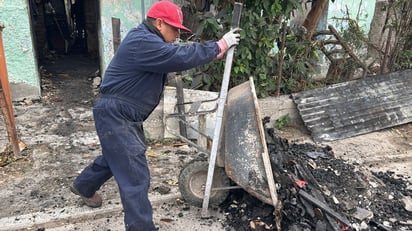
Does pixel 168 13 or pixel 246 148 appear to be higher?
pixel 168 13

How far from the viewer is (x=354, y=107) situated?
5730 millimetres

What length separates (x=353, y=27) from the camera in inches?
250

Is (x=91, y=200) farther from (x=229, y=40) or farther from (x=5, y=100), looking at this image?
(x=229, y=40)

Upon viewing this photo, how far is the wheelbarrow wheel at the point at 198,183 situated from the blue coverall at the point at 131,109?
61 centimetres

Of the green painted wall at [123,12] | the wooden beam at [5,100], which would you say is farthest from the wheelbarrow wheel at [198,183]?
the green painted wall at [123,12]

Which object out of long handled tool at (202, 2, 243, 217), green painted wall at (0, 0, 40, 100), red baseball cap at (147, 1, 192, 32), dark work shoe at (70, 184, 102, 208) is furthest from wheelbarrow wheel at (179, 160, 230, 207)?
green painted wall at (0, 0, 40, 100)

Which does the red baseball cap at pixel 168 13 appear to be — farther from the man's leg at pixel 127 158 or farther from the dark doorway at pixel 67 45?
the dark doorway at pixel 67 45

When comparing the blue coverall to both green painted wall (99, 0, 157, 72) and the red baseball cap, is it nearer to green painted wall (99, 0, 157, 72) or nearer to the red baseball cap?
the red baseball cap

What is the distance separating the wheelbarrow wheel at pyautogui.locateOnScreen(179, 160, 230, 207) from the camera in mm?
3701

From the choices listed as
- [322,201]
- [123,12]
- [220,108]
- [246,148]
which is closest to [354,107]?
[322,201]

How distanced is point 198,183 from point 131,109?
114 centimetres

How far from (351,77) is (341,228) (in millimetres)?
3888

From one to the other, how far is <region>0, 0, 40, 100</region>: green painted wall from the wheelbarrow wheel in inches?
160

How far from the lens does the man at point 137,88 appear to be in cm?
291
